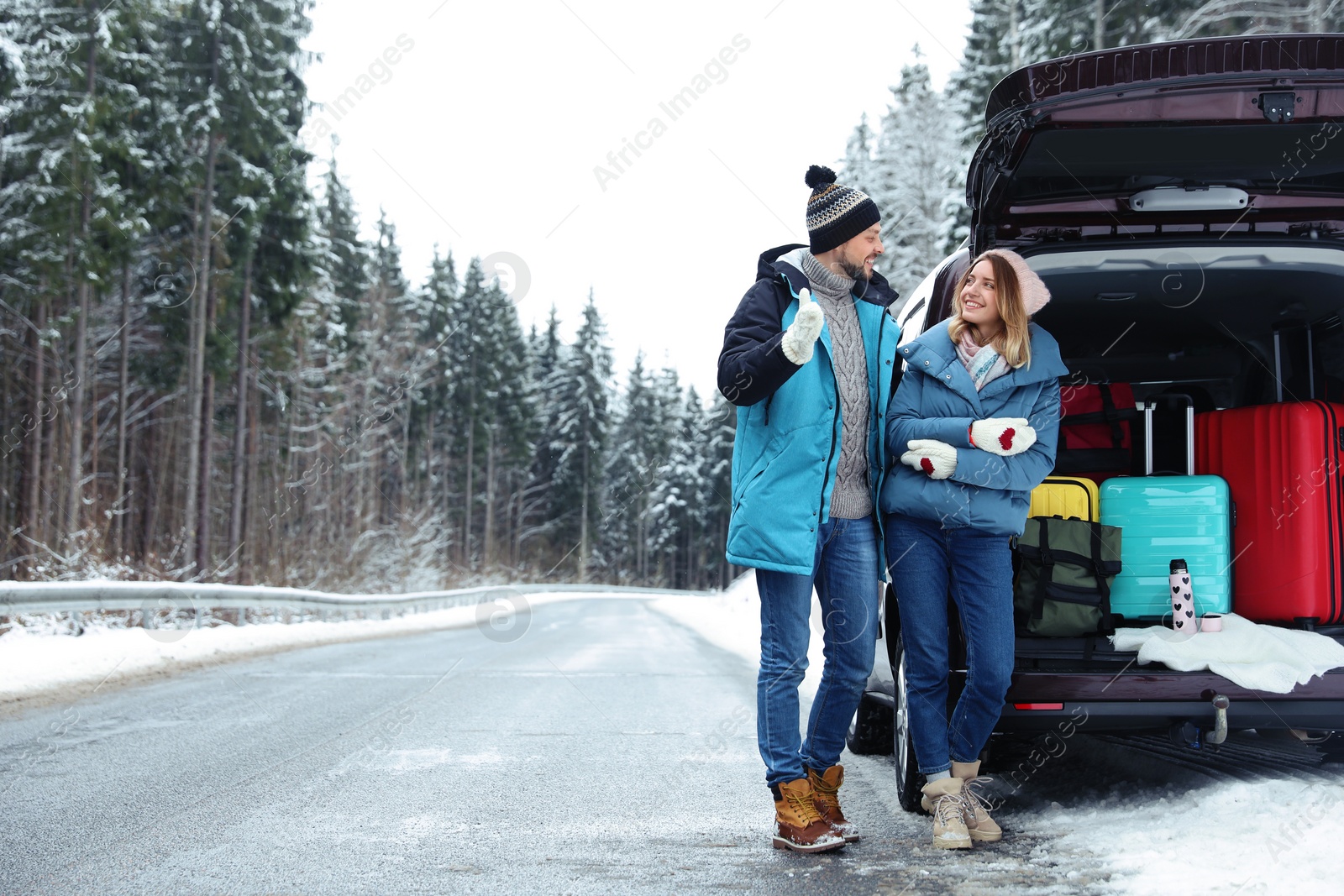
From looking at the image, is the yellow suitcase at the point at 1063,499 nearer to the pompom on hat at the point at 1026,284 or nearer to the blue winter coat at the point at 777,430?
the pompom on hat at the point at 1026,284

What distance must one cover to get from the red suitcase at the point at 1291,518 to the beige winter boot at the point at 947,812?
1558 millimetres

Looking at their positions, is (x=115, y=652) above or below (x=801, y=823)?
below

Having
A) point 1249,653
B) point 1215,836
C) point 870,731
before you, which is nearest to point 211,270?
point 870,731

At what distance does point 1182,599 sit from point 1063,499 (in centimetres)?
57

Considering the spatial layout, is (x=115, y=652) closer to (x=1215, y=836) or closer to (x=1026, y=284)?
(x=1026, y=284)

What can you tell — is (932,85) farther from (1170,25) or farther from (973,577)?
(973,577)

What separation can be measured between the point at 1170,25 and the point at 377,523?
42.3m

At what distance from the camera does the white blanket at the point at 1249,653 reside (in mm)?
3502

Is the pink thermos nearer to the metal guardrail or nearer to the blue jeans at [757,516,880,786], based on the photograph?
the blue jeans at [757,516,880,786]

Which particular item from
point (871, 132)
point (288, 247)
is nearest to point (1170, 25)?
point (288, 247)

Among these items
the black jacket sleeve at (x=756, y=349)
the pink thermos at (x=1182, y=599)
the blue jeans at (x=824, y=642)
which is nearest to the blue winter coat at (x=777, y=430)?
A: the black jacket sleeve at (x=756, y=349)

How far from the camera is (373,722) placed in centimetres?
612

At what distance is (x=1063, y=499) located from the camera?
4148mm

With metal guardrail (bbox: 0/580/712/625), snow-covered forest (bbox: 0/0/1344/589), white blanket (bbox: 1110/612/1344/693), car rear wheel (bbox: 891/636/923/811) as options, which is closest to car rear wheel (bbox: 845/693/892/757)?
car rear wheel (bbox: 891/636/923/811)
